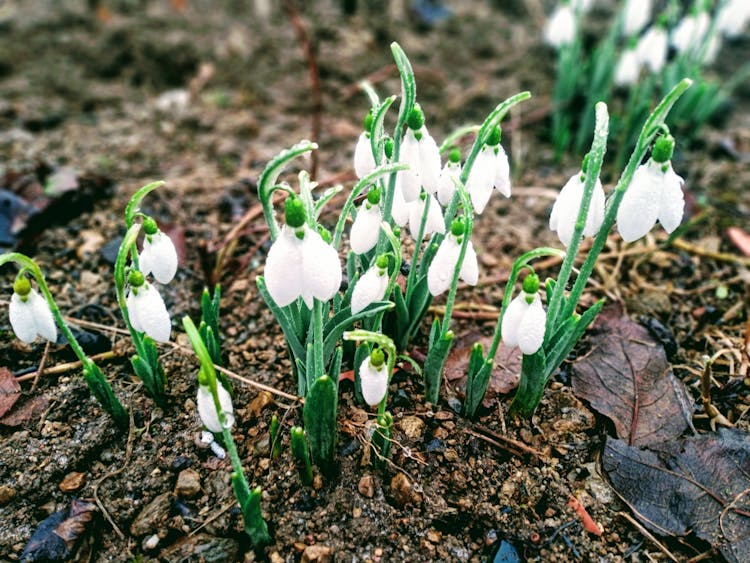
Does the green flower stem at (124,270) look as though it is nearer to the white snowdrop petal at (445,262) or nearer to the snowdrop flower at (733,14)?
the white snowdrop petal at (445,262)

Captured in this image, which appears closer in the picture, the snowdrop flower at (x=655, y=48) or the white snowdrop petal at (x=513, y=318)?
the white snowdrop petal at (x=513, y=318)

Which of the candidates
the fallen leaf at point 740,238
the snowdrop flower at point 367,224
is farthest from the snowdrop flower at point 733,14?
the snowdrop flower at point 367,224

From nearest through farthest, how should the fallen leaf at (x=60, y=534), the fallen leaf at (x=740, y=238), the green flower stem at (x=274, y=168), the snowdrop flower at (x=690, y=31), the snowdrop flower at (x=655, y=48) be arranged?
the green flower stem at (x=274, y=168), the fallen leaf at (x=60, y=534), the fallen leaf at (x=740, y=238), the snowdrop flower at (x=655, y=48), the snowdrop flower at (x=690, y=31)

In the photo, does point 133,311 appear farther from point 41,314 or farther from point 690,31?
point 690,31

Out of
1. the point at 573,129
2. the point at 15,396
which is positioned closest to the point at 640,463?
the point at 15,396

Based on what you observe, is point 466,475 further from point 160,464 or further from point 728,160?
point 728,160

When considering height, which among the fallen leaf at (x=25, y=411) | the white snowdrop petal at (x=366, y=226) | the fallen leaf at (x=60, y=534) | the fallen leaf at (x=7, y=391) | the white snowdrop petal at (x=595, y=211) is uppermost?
the white snowdrop petal at (x=595, y=211)

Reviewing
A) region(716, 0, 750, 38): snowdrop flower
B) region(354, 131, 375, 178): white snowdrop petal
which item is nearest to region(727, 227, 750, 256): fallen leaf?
region(716, 0, 750, 38): snowdrop flower

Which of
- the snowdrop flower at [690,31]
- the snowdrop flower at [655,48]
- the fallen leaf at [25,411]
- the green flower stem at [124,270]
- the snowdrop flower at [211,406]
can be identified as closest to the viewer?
the snowdrop flower at [211,406]

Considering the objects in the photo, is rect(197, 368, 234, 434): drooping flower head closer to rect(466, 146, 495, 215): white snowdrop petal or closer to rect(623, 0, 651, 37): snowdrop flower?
rect(466, 146, 495, 215): white snowdrop petal
